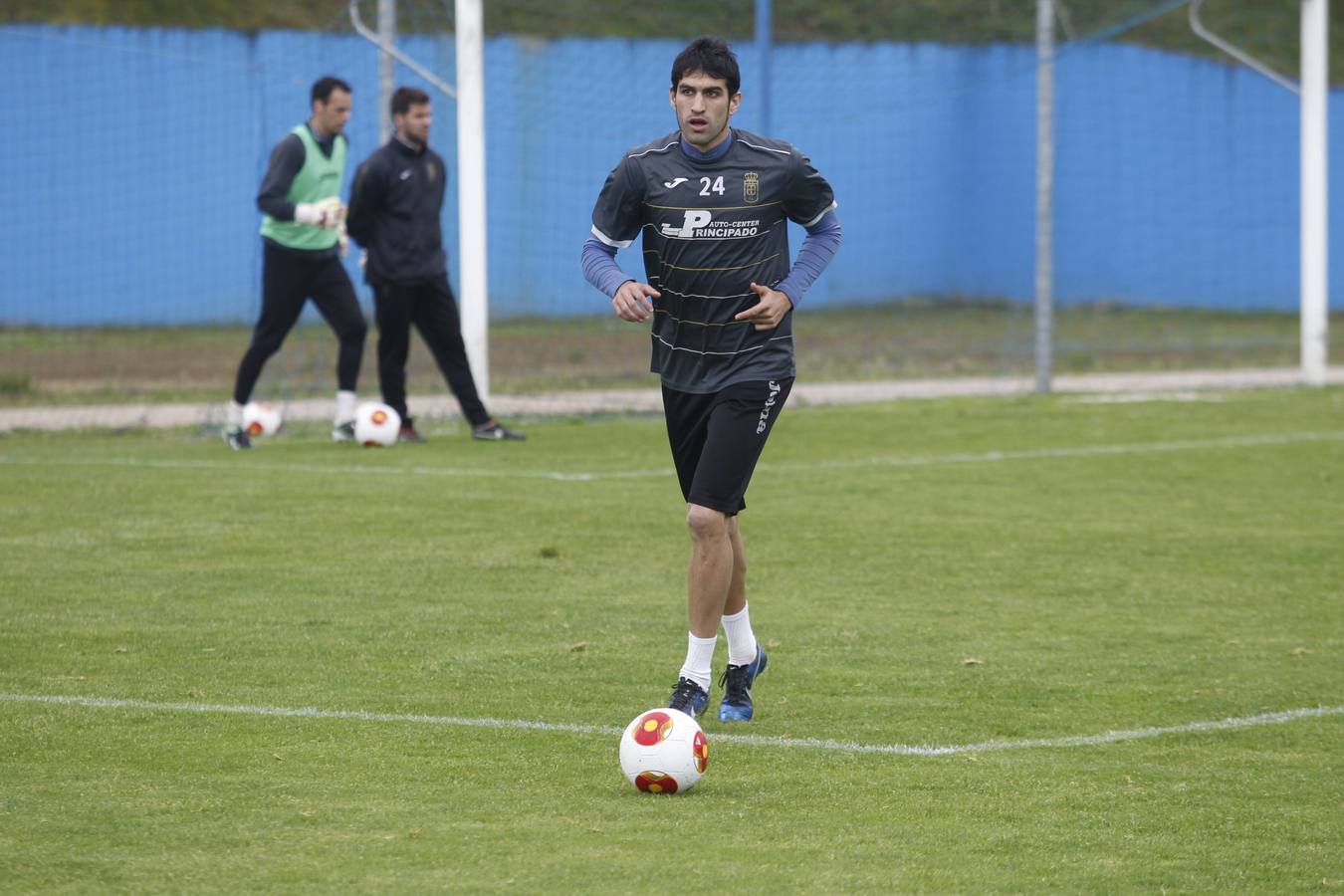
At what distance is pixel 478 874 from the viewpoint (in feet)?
14.2

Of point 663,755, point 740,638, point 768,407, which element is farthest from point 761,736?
point 768,407

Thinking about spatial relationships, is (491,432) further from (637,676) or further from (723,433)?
(723,433)

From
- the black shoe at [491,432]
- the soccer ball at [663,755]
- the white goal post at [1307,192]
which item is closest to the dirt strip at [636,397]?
the white goal post at [1307,192]

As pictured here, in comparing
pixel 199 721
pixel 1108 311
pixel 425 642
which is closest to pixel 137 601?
pixel 425 642

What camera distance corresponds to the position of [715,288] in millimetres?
6109

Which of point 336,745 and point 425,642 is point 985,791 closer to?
point 336,745

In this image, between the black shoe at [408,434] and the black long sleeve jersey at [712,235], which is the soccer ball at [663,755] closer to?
the black long sleeve jersey at [712,235]

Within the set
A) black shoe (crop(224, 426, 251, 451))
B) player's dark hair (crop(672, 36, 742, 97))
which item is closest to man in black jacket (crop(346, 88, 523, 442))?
black shoe (crop(224, 426, 251, 451))

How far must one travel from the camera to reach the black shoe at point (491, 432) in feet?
44.4

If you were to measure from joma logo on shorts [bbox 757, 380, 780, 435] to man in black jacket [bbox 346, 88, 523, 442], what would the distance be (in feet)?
23.9

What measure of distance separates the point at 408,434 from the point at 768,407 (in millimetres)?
7821

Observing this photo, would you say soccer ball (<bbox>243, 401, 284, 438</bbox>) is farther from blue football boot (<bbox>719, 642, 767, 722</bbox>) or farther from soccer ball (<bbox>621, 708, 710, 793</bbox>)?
soccer ball (<bbox>621, 708, 710, 793</bbox>)

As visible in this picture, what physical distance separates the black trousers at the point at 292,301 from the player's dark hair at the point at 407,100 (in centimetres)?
109

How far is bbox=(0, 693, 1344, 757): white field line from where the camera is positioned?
5.59 m
